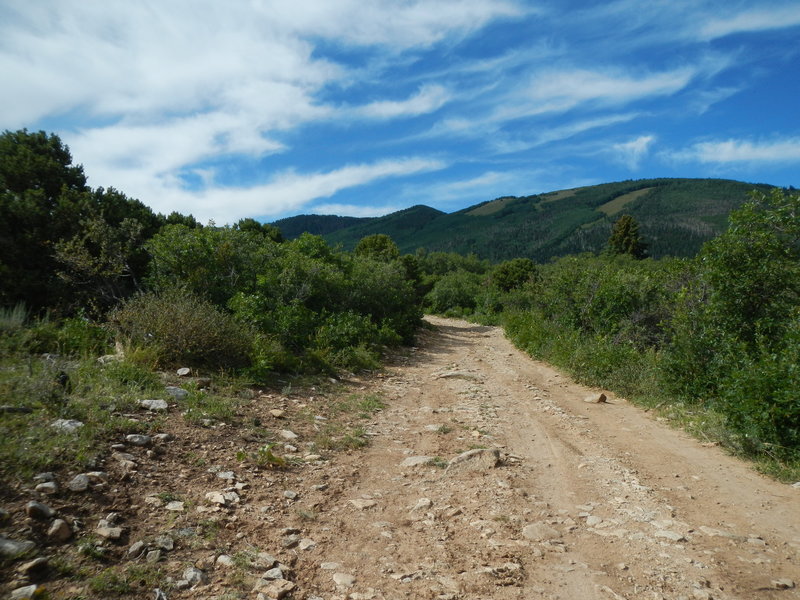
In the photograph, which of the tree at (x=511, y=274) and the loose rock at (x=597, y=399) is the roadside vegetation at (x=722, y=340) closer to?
the loose rock at (x=597, y=399)

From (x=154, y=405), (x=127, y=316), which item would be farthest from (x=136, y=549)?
(x=127, y=316)

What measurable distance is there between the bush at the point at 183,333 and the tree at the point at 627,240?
166ft


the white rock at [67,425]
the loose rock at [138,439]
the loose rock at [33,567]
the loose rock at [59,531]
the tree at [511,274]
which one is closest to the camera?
the loose rock at [33,567]

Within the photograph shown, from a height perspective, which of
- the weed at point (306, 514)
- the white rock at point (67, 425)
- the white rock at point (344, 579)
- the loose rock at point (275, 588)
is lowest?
the white rock at point (344, 579)

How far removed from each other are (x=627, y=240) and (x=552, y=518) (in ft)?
177

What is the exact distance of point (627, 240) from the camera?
169 ft

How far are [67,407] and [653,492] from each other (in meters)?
5.32

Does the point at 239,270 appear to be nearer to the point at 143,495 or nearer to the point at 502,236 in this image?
the point at 143,495

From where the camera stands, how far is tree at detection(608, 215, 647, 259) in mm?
51188

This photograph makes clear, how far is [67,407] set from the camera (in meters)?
4.24

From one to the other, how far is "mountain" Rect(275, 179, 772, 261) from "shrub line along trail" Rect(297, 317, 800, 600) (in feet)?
191

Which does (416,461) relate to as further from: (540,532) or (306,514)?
(540,532)

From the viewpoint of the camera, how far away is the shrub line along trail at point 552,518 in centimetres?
288

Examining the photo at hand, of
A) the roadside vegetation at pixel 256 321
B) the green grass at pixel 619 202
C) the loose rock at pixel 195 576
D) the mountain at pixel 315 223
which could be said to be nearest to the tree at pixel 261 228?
the roadside vegetation at pixel 256 321
